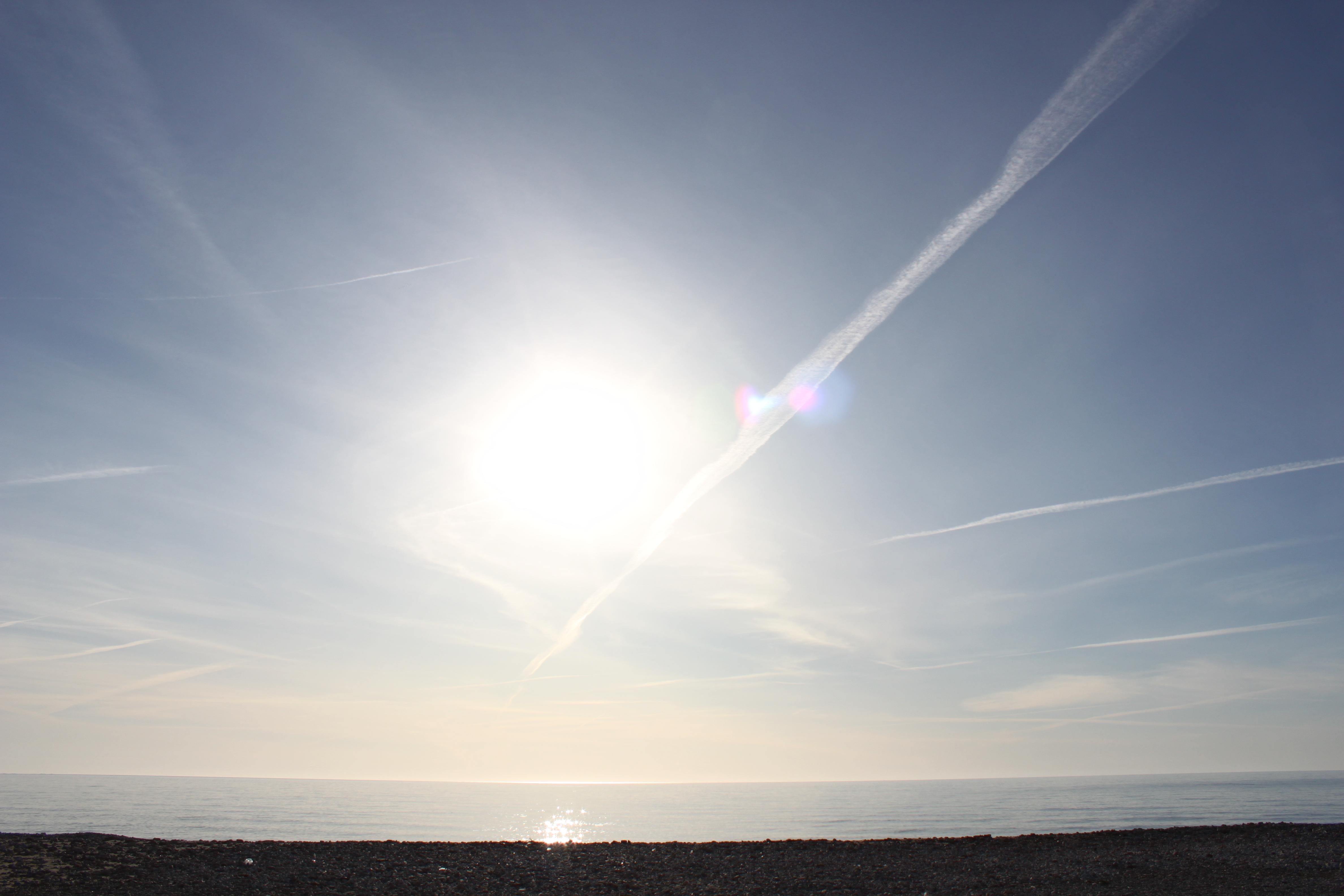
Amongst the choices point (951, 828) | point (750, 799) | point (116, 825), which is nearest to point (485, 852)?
point (951, 828)

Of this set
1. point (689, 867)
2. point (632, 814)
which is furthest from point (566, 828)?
point (689, 867)

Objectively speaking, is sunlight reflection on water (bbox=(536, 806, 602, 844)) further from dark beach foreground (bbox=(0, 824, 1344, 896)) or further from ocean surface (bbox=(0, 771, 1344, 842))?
dark beach foreground (bbox=(0, 824, 1344, 896))

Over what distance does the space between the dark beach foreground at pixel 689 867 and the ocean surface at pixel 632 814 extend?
17.5 m

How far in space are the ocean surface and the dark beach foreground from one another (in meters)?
17.5

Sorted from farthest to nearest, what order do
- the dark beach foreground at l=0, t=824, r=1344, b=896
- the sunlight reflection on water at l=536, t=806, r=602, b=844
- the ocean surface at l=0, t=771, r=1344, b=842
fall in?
1. the sunlight reflection on water at l=536, t=806, r=602, b=844
2. the ocean surface at l=0, t=771, r=1344, b=842
3. the dark beach foreground at l=0, t=824, r=1344, b=896

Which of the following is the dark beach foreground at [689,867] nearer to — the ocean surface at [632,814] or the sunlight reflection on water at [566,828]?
the ocean surface at [632,814]

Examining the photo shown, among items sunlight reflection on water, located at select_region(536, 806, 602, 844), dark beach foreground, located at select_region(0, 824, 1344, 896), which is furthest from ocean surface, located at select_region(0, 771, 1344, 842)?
dark beach foreground, located at select_region(0, 824, 1344, 896)

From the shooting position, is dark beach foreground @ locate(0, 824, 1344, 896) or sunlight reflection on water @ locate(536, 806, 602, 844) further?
sunlight reflection on water @ locate(536, 806, 602, 844)

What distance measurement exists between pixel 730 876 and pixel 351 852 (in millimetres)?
13572

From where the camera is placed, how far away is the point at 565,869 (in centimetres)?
2069

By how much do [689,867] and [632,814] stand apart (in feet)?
261

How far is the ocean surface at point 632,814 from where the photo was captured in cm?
5212

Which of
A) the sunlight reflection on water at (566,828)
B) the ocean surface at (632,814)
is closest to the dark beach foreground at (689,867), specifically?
the ocean surface at (632,814)

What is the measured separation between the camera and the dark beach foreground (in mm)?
18219
